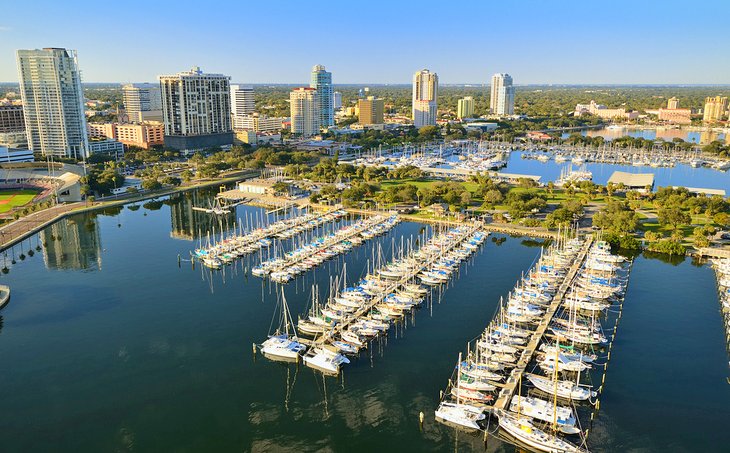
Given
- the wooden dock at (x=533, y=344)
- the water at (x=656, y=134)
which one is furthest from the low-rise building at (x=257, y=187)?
the water at (x=656, y=134)

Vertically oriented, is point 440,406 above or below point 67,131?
below

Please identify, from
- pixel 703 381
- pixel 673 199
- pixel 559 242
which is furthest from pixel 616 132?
pixel 703 381

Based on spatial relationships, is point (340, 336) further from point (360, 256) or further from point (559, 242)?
point (559, 242)

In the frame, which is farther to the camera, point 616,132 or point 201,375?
point 616,132

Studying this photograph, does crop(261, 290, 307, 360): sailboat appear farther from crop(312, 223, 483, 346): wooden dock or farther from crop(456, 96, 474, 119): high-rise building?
crop(456, 96, 474, 119): high-rise building

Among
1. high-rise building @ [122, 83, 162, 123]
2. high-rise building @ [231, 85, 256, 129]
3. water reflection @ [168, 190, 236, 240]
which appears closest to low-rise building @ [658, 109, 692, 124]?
high-rise building @ [231, 85, 256, 129]

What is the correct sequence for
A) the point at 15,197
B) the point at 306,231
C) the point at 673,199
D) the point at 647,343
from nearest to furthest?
the point at 647,343 → the point at 306,231 → the point at 673,199 → the point at 15,197

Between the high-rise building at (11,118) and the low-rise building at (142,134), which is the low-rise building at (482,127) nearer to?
the low-rise building at (142,134)
